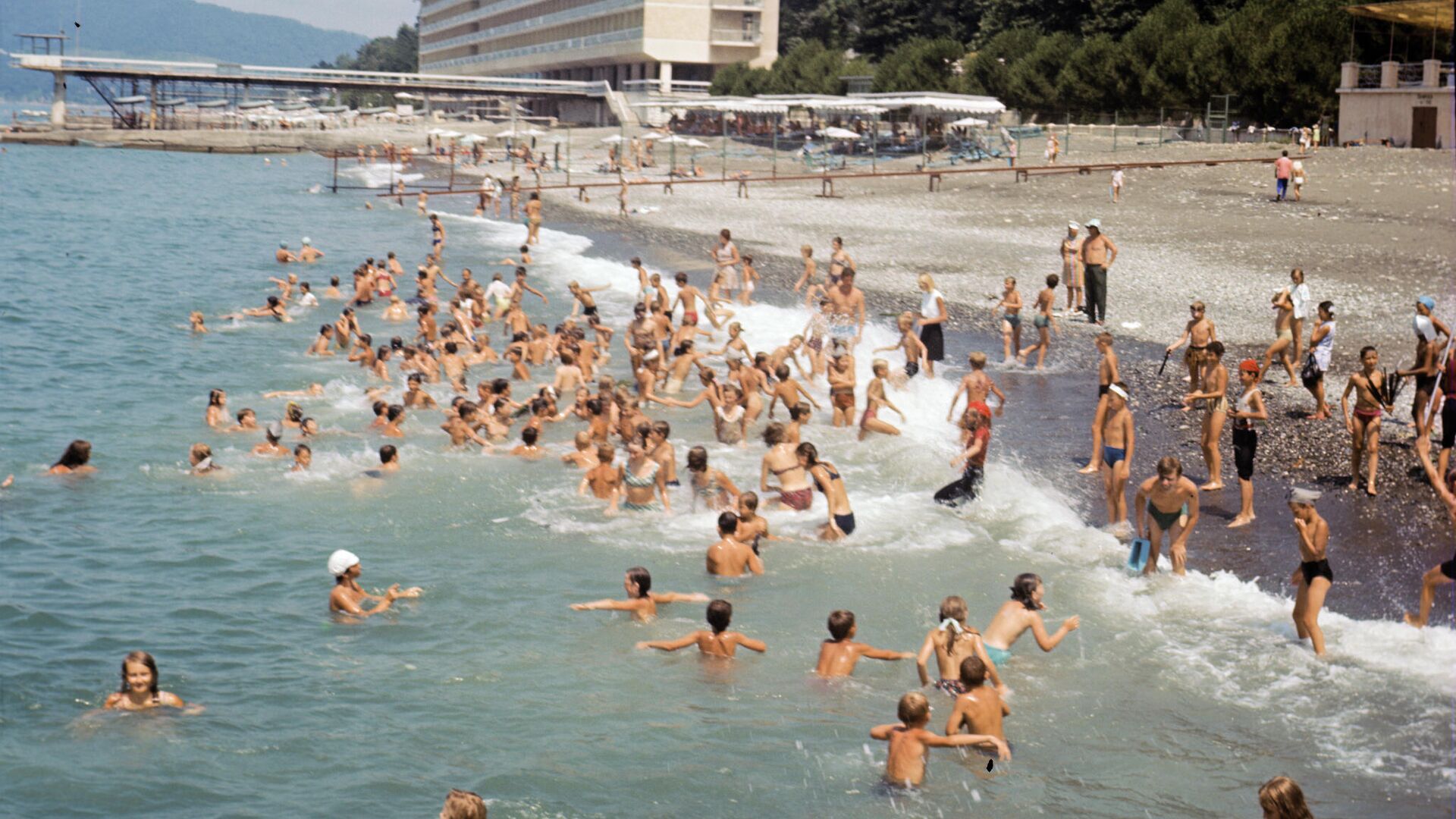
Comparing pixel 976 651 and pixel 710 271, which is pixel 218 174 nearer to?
pixel 710 271

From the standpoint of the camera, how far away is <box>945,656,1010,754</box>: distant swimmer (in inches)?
311

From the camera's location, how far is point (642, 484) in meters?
13.1

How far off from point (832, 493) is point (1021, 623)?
319 centimetres

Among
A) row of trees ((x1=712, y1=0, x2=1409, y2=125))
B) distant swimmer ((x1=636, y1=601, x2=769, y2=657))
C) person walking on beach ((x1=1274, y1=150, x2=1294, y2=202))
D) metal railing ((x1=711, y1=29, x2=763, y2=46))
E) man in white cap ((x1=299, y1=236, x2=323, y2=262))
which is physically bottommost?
distant swimmer ((x1=636, y1=601, x2=769, y2=657))

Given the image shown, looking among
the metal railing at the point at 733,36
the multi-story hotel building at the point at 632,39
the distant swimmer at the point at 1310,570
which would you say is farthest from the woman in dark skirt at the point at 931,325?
the metal railing at the point at 733,36

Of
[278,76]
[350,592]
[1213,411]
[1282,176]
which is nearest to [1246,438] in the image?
[1213,411]

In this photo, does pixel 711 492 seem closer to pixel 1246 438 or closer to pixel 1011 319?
pixel 1246 438

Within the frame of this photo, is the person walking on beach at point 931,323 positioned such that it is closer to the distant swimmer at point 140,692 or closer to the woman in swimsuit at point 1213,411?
the woman in swimsuit at point 1213,411

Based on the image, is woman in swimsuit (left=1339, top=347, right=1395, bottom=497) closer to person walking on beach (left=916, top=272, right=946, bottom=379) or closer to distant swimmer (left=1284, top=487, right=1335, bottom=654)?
distant swimmer (left=1284, top=487, right=1335, bottom=654)

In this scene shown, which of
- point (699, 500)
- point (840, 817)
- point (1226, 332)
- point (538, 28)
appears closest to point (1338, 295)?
point (1226, 332)

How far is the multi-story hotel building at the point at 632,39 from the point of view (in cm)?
9056

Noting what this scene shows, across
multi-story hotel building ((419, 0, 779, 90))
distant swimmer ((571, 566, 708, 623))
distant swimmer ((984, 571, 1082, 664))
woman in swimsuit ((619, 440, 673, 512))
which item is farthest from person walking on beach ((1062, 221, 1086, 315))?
multi-story hotel building ((419, 0, 779, 90))

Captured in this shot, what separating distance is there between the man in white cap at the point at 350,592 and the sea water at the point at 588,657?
16cm

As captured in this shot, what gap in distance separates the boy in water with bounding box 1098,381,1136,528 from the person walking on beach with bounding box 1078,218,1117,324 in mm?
8381
